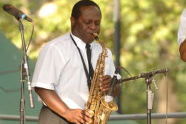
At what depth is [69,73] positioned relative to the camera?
6117 mm

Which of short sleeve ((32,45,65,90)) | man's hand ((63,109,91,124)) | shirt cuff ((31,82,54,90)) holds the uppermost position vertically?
short sleeve ((32,45,65,90))

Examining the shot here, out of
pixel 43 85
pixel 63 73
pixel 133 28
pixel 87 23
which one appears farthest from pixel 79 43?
pixel 133 28

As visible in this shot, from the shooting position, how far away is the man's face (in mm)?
6172

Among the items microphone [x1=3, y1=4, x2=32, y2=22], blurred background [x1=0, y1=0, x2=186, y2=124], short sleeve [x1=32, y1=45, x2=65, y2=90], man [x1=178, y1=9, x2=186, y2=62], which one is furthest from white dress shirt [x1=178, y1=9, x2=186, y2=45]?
blurred background [x1=0, y1=0, x2=186, y2=124]

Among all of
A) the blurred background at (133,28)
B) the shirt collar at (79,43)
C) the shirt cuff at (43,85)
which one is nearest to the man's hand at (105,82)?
the shirt collar at (79,43)

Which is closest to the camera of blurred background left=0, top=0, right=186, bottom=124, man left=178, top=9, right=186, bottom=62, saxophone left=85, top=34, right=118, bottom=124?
man left=178, top=9, right=186, bottom=62

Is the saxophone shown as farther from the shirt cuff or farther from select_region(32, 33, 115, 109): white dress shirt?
the shirt cuff

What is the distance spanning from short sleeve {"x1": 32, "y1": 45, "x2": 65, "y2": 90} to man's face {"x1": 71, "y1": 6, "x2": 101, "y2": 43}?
0.78 feet

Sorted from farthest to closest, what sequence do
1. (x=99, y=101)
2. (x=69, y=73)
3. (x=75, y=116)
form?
(x=99, y=101) → (x=69, y=73) → (x=75, y=116)

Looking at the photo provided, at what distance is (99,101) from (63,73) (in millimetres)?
484

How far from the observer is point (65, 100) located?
6.13 metres

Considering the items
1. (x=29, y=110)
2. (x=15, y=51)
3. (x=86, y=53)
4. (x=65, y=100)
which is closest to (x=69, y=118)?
(x=65, y=100)

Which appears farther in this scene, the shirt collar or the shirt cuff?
the shirt collar

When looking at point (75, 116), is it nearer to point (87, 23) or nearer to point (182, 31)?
point (87, 23)
